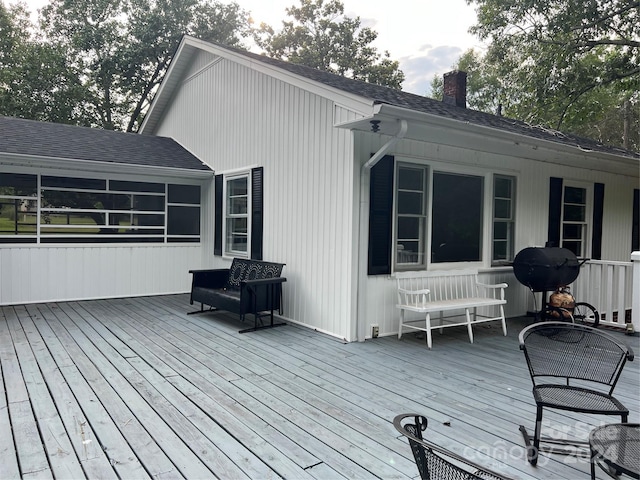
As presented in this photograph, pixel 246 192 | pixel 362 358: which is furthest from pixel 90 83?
pixel 362 358

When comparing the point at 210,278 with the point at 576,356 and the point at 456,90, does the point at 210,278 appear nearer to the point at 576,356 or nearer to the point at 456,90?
the point at 576,356

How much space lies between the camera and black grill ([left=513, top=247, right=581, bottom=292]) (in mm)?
5594

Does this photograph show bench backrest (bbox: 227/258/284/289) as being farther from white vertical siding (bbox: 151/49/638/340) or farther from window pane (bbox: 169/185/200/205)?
window pane (bbox: 169/185/200/205)

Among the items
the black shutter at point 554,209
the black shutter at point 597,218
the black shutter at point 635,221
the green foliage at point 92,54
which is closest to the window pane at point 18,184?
the black shutter at point 554,209

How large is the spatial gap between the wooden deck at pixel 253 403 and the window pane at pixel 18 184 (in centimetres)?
233

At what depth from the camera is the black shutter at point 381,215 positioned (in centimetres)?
504

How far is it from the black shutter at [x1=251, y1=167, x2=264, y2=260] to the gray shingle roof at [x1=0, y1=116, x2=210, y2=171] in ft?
5.86

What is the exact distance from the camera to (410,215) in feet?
17.9

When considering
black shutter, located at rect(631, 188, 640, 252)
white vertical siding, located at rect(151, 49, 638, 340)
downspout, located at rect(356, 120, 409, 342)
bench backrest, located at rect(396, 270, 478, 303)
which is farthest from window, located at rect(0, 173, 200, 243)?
black shutter, located at rect(631, 188, 640, 252)

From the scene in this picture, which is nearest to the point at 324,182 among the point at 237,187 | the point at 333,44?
the point at 237,187

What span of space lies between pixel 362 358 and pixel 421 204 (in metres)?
2.18

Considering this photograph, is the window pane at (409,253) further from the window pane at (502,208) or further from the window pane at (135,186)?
the window pane at (135,186)

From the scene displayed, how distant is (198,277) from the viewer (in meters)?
6.53

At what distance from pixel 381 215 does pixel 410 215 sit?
0.53 metres
